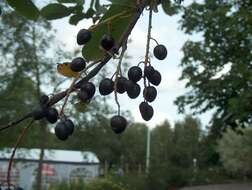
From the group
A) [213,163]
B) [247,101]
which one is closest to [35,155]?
[247,101]

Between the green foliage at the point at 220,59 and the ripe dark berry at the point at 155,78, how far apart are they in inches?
869

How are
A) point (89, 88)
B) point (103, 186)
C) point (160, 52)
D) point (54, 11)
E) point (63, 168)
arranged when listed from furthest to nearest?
1. point (63, 168)
2. point (103, 186)
3. point (54, 11)
4. point (160, 52)
5. point (89, 88)

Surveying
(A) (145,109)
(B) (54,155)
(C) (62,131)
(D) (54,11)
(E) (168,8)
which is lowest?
(C) (62,131)

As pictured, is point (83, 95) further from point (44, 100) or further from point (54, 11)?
point (54, 11)

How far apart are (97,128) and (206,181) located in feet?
51.5

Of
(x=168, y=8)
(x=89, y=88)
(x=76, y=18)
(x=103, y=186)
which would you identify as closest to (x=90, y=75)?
(x=89, y=88)

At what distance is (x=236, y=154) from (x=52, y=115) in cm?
4916

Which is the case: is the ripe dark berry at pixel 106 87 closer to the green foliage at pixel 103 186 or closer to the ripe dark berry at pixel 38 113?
the ripe dark berry at pixel 38 113

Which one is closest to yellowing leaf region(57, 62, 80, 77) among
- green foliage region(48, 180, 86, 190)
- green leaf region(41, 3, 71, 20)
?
green leaf region(41, 3, 71, 20)

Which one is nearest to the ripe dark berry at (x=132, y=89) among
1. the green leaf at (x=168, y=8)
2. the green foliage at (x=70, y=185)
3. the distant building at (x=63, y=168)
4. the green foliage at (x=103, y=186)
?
the green leaf at (x=168, y=8)

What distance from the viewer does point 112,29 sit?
7.97 feet

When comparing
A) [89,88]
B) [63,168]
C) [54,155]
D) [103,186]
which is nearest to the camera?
[89,88]

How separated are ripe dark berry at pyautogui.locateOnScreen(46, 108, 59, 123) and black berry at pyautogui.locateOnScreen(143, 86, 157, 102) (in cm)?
35

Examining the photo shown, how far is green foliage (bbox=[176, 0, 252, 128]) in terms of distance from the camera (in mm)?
24953
